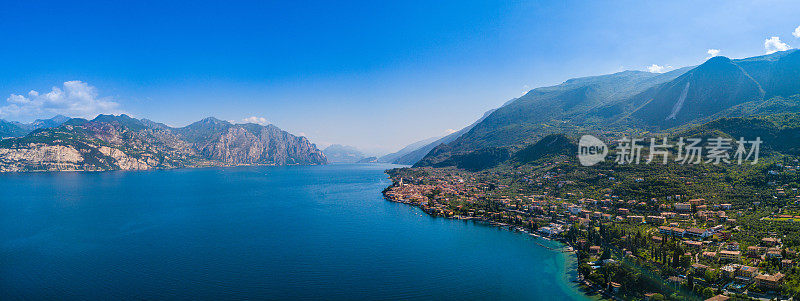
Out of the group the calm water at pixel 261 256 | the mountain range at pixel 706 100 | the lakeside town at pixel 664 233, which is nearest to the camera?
the lakeside town at pixel 664 233

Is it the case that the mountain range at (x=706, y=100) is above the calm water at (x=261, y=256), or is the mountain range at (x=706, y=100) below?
above

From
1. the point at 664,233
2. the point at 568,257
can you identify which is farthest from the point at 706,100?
the point at 568,257

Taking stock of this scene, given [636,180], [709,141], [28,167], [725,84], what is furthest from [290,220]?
[28,167]

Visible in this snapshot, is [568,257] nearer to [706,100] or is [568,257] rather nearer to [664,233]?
[664,233]

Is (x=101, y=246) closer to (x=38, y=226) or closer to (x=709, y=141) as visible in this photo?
(x=38, y=226)

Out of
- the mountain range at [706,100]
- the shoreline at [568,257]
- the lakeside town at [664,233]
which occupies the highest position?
the mountain range at [706,100]

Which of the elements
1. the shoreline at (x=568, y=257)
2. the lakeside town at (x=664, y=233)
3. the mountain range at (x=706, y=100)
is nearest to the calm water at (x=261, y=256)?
the shoreline at (x=568, y=257)

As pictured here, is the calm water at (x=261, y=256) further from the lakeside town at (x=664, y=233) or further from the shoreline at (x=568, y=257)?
the lakeside town at (x=664, y=233)

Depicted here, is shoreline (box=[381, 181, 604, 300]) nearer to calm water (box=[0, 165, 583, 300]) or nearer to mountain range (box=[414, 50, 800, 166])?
calm water (box=[0, 165, 583, 300])
